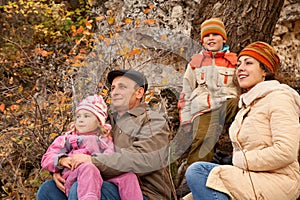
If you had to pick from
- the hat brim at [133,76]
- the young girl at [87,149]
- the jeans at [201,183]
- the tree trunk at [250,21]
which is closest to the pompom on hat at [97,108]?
the young girl at [87,149]

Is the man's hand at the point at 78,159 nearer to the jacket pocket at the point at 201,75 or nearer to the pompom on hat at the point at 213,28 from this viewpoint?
the jacket pocket at the point at 201,75

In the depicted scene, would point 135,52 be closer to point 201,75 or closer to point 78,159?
point 201,75

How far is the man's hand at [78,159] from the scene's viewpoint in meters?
3.06

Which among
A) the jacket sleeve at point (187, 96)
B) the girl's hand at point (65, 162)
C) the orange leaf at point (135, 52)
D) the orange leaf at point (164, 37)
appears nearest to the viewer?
the girl's hand at point (65, 162)

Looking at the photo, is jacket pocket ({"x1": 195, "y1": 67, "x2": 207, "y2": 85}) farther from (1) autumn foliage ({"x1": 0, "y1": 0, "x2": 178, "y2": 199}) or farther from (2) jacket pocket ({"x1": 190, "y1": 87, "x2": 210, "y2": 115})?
(1) autumn foliage ({"x1": 0, "y1": 0, "x2": 178, "y2": 199})

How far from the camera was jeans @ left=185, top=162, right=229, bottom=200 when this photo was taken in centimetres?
288

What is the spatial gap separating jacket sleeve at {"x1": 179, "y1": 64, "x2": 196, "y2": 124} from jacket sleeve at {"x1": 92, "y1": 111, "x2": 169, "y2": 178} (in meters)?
1.12

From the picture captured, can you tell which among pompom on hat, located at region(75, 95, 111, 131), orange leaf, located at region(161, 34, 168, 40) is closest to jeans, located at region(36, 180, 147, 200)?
pompom on hat, located at region(75, 95, 111, 131)

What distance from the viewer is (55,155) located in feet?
10.6

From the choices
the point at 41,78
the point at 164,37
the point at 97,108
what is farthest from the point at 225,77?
the point at 41,78

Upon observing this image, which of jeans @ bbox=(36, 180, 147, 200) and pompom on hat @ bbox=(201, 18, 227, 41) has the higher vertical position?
pompom on hat @ bbox=(201, 18, 227, 41)

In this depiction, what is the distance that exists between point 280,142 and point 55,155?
4.69 ft

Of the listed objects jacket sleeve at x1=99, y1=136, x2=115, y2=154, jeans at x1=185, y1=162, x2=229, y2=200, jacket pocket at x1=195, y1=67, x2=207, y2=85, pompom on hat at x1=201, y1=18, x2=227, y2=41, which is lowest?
jeans at x1=185, y1=162, x2=229, y2=200

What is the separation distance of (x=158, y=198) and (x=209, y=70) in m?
1.55
